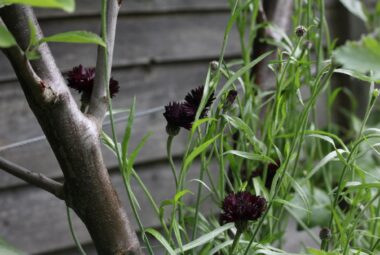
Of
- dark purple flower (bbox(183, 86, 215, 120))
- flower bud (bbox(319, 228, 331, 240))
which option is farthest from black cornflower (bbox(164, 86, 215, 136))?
flower bud (bbox(319, 228, 331, 240))

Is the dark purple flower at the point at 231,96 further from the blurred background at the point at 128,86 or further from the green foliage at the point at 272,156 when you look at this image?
the blurred background at the point at 128,86

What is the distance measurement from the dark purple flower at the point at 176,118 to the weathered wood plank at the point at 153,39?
2.77ft

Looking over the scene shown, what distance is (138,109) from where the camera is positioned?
140cm

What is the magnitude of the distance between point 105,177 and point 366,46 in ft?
0.84

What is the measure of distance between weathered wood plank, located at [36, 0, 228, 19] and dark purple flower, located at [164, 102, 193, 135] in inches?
33.7

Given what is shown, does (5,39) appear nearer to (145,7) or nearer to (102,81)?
(102,81)

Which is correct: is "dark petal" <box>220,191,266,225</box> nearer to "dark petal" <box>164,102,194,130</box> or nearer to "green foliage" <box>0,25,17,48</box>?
"dark petal" <box>164,102,194,130</box>

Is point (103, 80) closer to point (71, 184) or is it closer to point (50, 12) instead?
point (71, 184)

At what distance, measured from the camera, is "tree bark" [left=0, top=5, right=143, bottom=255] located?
414mm

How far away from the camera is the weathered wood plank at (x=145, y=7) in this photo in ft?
4.21

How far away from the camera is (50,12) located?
49.9 inches

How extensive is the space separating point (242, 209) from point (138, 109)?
3.17 ft

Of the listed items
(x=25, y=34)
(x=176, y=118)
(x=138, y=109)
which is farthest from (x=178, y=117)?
(x=138, y=109)

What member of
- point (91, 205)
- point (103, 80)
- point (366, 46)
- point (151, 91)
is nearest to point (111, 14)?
point (103, 80)
